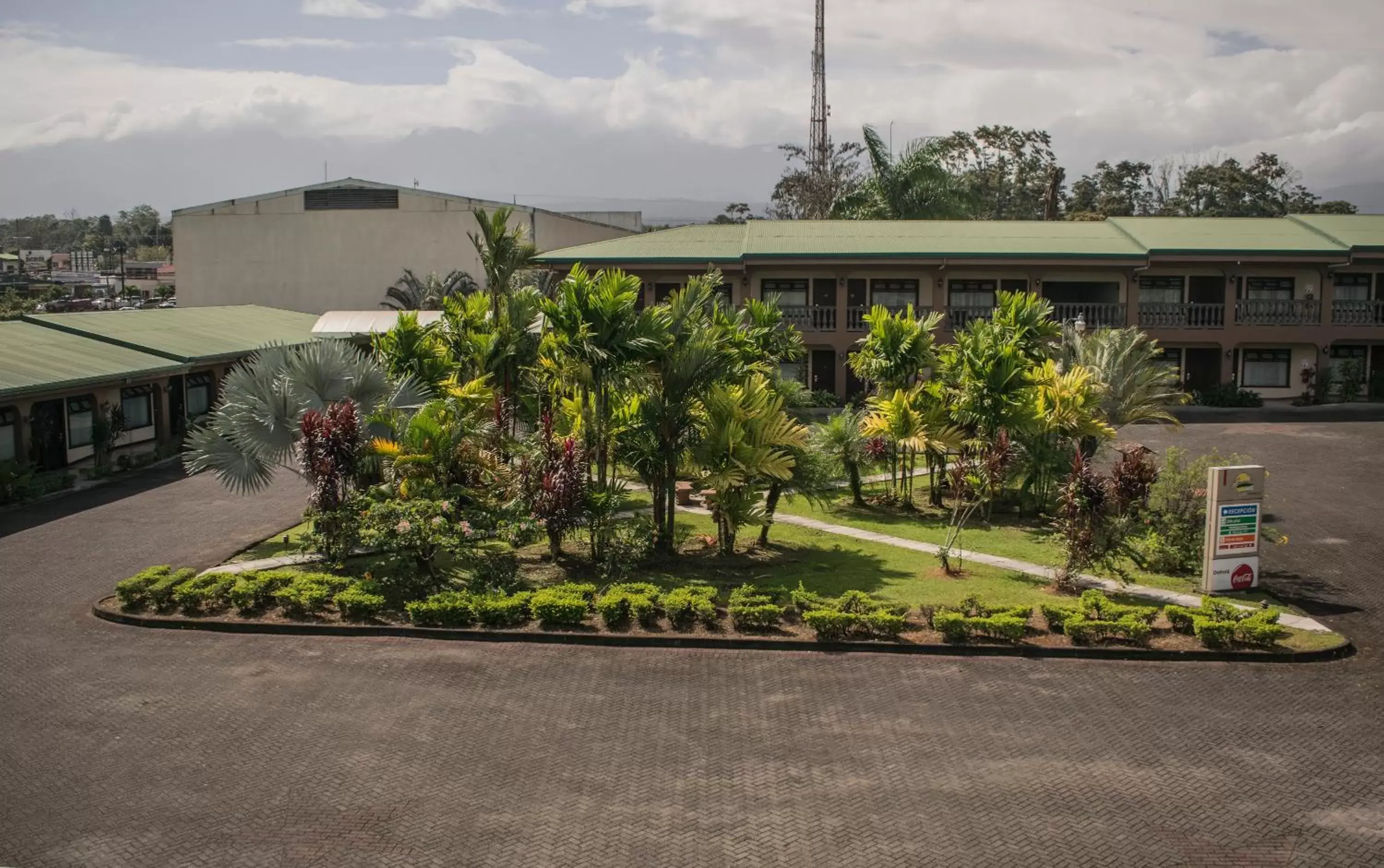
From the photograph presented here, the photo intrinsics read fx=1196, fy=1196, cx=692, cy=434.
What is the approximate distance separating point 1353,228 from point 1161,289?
301 inches

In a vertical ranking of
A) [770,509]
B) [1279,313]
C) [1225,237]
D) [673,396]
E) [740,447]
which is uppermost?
[1225,237]

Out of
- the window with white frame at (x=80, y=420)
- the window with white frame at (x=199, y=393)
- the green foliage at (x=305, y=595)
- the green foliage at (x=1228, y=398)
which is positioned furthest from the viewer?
the green foliage at (x=1228, y=398)

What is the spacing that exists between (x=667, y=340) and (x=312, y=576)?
21.6 ft

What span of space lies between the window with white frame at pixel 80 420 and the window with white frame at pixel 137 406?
42.6 inches

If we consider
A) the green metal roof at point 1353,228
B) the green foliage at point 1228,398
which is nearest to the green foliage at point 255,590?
the green foliage at point 1228,398

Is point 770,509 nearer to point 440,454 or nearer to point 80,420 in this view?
point 440,454

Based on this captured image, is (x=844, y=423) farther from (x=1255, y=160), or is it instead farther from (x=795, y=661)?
(x=1255, y=160)

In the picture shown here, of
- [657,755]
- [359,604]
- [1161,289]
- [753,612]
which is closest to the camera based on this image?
[657,755]

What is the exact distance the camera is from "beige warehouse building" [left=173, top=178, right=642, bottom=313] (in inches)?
2035

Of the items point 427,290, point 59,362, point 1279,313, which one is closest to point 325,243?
point 427,290

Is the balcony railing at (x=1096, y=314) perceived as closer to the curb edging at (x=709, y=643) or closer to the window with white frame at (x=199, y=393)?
the curb edging at (x=709, y=643)

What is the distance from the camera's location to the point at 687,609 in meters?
16.6

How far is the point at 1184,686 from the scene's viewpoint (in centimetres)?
1438

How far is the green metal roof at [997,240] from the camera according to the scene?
131 feet
